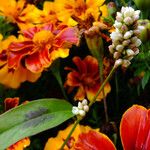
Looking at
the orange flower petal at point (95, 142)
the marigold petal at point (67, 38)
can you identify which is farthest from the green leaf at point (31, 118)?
the marigold petal at point (67, 38)

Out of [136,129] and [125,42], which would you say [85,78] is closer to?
[136,129]

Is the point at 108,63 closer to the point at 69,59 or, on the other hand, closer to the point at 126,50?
the point at 69,59

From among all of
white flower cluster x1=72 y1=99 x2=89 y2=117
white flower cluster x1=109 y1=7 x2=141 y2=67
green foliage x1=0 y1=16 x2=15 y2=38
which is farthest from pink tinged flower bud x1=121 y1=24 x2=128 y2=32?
green foliage x1=0 y1=16 x2=15 y2=38

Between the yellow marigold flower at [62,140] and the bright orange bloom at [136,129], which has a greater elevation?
the bright orange bloom at [136,129]

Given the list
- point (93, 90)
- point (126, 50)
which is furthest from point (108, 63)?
point (126, 50)

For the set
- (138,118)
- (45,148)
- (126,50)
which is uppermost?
(126,50)

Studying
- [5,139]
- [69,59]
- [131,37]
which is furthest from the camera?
[69,59]

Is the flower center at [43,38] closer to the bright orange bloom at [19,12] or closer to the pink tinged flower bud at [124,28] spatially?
the bright orange bloom at [19,12]
